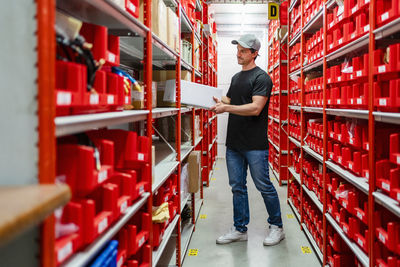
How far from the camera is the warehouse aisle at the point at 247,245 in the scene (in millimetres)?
3184

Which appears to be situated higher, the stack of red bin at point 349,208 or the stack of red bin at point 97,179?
the stack of red bin at point 97,179

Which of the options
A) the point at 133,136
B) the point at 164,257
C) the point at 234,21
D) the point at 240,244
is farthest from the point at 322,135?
the point at 234,21

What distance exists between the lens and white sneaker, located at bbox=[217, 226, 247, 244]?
11.7 ft

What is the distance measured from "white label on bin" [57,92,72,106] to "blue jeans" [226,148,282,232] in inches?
98.2

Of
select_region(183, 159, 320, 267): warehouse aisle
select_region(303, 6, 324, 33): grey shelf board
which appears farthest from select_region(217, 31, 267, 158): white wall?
select_region(303, 6, 324, 33): grey shelf board

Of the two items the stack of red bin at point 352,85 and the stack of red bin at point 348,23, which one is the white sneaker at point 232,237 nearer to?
the stack of red bin at point 352,85

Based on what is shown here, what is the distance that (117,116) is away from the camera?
143cm

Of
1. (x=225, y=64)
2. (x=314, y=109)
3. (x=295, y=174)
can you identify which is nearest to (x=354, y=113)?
(x=314, y=109)

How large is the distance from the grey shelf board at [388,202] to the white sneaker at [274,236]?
171cm

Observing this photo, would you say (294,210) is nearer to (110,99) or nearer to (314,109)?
(314,109)

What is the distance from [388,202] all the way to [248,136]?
1707mm

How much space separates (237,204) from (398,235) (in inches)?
74.7

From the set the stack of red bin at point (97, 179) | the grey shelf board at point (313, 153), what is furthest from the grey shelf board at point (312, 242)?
the stack of red bin at point (97, 179)

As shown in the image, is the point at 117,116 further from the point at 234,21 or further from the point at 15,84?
the point at 234,21
